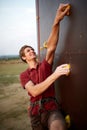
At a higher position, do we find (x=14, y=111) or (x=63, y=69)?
(x=63, y=69)

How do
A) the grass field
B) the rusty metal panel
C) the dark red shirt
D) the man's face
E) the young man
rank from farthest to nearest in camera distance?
the grass field, the man's face, the dark red shirt, the young man, the rusty metal panel

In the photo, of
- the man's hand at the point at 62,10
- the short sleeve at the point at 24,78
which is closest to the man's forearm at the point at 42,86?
the short sleeve at the point at 24,78

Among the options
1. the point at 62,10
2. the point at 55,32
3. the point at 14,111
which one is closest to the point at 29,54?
the point at 55,32

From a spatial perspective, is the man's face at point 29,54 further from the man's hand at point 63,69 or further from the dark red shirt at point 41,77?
the man's hand at point 63,69

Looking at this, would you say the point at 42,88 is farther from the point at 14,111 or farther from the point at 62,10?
the point at 14,111

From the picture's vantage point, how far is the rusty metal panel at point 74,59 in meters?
2.00

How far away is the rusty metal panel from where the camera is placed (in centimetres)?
200

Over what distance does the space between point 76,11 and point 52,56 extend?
79 cm

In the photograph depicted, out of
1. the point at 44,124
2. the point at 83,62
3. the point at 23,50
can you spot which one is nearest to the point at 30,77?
the point at 23,50

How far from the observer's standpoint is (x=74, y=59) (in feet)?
7.23

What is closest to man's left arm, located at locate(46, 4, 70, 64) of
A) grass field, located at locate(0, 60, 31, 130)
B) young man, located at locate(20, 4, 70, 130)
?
young man, located at locate(20, 4, 70, 130)

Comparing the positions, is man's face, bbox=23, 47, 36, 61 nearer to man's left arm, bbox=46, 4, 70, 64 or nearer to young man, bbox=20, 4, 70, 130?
young man, bbox=20, 4, 70, 130

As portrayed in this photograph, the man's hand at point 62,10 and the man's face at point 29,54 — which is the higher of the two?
the man's hand at point 62,10

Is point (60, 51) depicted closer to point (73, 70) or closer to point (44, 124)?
point (73, 70)
